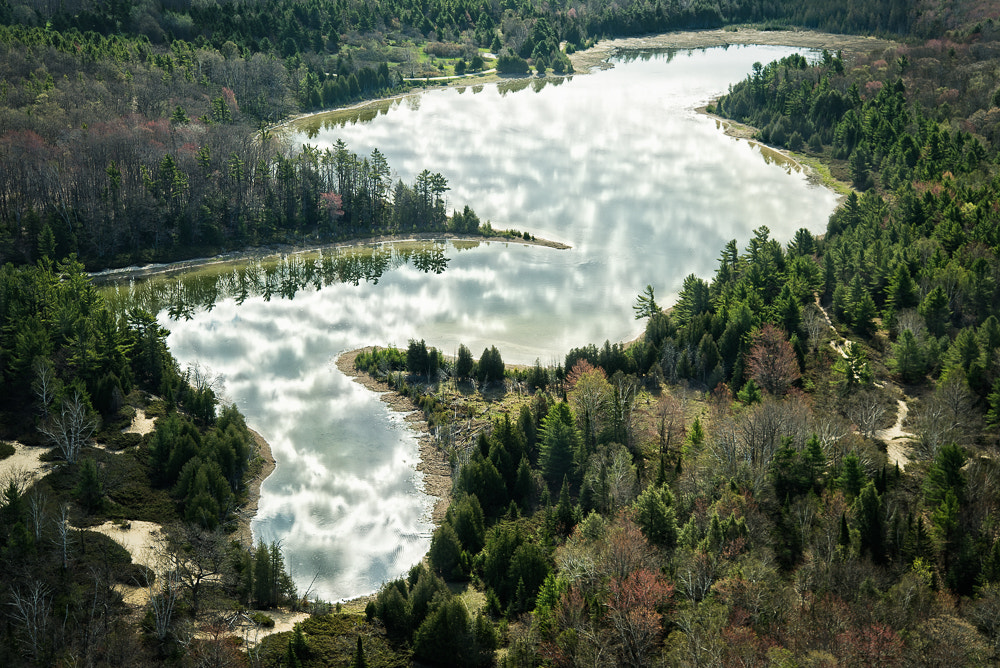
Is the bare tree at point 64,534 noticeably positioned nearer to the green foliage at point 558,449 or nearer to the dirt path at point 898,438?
the green foliage at point 558,449

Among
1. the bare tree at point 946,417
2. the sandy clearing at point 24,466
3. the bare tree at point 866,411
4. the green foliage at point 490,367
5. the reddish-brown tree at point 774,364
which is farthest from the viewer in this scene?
the green foliage at point 490,367

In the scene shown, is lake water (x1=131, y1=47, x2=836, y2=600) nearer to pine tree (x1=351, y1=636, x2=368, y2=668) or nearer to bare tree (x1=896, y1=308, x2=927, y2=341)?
pine tree (x1=351, y1=636, x2=368, y2=668)

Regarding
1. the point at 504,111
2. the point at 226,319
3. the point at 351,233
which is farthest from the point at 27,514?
the point at 504,111

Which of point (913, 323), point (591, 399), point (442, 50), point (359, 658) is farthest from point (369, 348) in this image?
point (442, 50)

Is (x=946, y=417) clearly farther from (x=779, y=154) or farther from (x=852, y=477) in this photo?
(x=779, y=154)

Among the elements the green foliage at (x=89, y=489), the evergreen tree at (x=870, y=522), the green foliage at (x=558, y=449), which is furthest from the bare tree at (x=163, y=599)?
the evergreen tree at (x=870, y=522)

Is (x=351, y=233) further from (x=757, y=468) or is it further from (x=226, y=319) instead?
(x=757, y=468)
